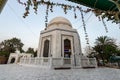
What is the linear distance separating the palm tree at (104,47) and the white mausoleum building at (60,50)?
7.92 meters

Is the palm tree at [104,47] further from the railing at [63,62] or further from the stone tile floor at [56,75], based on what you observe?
the stone tile floor at [56,75]

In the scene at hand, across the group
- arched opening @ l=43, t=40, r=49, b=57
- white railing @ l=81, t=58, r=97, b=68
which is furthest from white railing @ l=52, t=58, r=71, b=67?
Answer: arched opening @ l=43, t=40, r=49, b=57

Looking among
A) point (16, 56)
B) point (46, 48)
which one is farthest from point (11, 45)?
point (46, 48)

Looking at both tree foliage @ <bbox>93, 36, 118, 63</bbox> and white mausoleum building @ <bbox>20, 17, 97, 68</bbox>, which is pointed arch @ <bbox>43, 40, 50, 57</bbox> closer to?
white mausoleum building @ <bbox>20, 17, 97, 68</bbox>

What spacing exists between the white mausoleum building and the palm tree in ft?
26.0

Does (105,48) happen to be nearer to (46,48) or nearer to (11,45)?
(46,48)

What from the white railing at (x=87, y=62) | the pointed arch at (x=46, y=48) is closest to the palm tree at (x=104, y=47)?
the white railing at (x=87, y=62)

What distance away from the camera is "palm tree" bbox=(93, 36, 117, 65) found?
23.2 m

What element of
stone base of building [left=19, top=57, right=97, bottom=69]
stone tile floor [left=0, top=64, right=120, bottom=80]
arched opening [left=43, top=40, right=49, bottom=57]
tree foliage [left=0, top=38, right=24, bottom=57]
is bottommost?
stone tile floor [left=0, top=64, right=120, bottom=80]

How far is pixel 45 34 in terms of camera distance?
1900 centimetres

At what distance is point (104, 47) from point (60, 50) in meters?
12.2

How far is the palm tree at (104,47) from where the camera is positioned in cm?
2320

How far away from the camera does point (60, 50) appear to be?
16422 millimetres

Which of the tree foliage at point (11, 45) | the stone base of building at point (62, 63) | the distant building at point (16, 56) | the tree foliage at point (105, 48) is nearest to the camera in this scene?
the stone base of building at point (62, 63)
